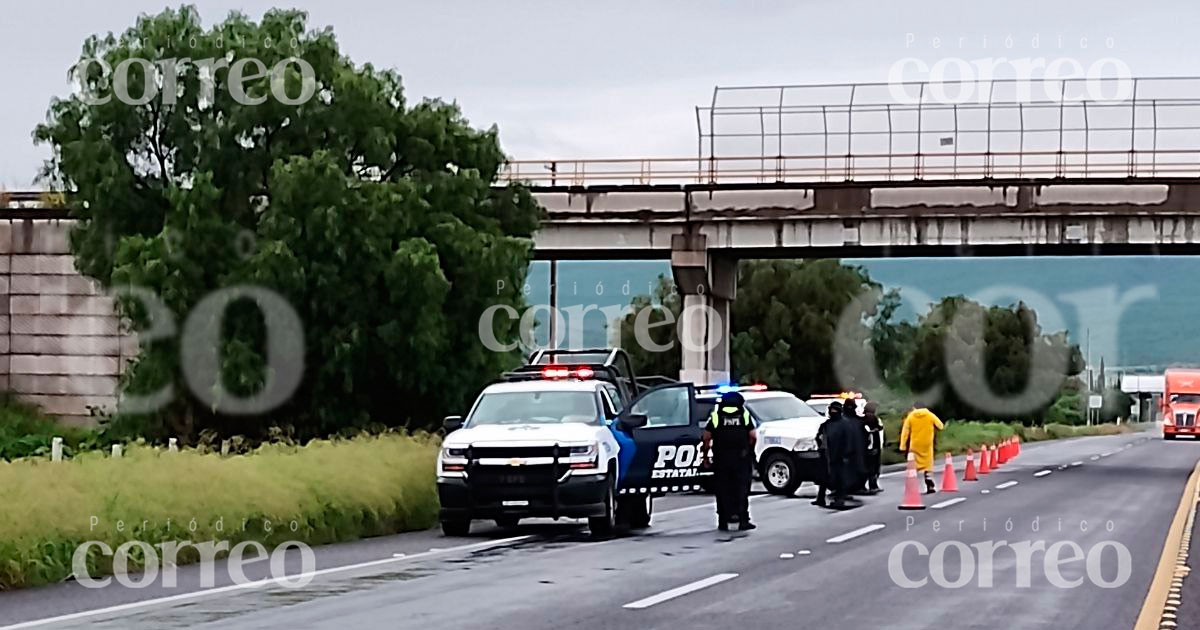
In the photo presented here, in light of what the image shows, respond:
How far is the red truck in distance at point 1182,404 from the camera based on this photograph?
310 feet

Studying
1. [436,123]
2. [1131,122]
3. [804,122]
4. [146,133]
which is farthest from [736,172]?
[146,133]

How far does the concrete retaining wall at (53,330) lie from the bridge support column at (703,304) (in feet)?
49.9

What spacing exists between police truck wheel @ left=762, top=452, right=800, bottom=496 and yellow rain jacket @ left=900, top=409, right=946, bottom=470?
2085mm

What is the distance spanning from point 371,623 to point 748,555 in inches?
279

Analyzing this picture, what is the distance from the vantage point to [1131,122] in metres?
49.6

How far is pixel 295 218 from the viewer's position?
36.4 meters

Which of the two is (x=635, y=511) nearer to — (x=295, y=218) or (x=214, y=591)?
(x=214, y=591)

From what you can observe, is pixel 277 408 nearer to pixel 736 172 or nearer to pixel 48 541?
pixel 736 172

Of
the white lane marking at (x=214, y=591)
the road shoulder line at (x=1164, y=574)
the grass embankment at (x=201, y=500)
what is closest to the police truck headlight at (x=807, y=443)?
the road shoulder line at (x=1164, y=574)

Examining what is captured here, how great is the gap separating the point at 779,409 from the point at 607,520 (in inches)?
518

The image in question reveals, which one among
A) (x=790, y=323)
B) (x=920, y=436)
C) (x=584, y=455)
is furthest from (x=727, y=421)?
(x=790, y=323)

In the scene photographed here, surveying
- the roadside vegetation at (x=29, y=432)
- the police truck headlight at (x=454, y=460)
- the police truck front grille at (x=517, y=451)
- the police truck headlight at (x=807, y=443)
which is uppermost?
the police truck front grille at (x=517, y=451)

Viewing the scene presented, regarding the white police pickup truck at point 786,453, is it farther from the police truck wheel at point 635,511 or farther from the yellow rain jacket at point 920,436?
the police truck wheel at point 635,511

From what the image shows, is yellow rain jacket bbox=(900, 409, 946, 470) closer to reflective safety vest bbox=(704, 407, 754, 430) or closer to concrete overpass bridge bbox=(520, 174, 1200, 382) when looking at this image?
reflective safety vest bbox=(704, 407, 754, 430)
